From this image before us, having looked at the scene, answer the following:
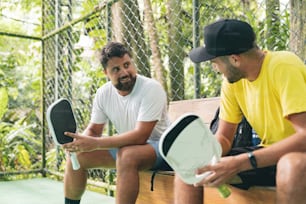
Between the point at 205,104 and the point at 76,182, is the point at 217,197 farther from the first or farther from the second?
the point at 76,182

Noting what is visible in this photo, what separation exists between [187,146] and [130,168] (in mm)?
798

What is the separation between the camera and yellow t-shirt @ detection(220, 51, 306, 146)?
1652mm

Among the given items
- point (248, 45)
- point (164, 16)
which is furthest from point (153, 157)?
point (164, 16)

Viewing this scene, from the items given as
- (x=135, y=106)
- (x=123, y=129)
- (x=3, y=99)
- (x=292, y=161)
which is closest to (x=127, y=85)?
(x=135, y=106)

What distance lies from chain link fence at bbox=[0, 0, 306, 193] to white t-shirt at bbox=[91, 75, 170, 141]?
297 mm

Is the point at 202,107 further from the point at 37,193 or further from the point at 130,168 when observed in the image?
the point at 37,193

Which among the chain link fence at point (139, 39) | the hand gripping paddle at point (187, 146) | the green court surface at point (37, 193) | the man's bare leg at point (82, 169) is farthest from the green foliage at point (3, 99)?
the hand gripping paddle at point (187, 146)

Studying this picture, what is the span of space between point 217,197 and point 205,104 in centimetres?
72

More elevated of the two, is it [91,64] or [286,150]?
[91,64]

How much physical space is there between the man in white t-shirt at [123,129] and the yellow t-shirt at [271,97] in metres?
0.54

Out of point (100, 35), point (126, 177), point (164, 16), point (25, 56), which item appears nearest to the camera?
point (126, 177)

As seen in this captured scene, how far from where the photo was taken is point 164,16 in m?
4.27

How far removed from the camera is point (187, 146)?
4.94 feet

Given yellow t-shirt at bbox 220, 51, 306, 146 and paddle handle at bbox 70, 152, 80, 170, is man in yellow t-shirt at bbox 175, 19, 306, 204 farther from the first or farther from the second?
paddle handle at bbox 70, 152, 80, 170
